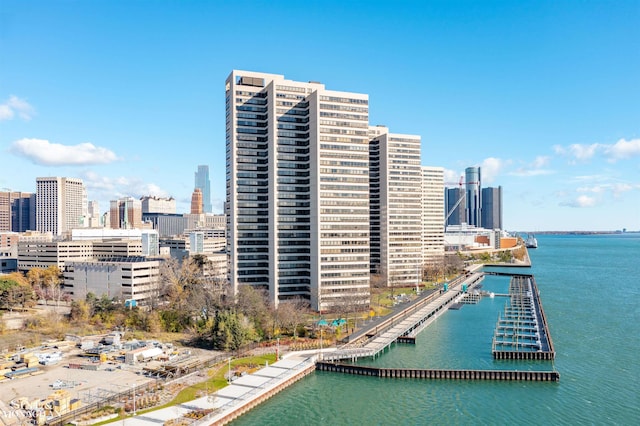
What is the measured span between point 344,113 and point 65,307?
64947 mm

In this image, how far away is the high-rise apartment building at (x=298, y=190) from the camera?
8662cm

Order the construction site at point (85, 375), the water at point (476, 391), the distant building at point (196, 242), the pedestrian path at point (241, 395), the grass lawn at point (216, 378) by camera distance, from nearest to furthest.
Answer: the pedestrian path at point (241, 395) → the construction site at point (85, 375) → the water at point (476, 391) → the grass lawn at point (216, 378) → the distant building at point (196, 242)

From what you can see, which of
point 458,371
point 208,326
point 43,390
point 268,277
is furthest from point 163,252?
point 458,371

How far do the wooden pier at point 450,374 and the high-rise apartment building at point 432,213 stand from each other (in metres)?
105

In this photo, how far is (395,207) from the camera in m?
126

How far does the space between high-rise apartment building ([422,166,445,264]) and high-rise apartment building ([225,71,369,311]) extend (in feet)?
245

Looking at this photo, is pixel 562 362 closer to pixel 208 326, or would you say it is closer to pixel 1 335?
pixel 208 326

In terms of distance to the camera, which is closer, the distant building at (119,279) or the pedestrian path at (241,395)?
the pedestrian path at (241,395)

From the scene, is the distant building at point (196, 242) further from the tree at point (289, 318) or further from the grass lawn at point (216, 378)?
the grass lawn at point (216, 378)

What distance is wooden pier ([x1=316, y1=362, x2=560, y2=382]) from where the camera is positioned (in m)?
52.5

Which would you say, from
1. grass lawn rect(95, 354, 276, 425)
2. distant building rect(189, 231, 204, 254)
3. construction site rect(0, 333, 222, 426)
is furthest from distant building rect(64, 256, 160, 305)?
distant building rect(189, 231, 204, 254)

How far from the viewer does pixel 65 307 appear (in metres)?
94.4

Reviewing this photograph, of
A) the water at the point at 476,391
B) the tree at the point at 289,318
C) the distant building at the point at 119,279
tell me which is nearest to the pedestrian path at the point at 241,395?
the water at the point at 476,391

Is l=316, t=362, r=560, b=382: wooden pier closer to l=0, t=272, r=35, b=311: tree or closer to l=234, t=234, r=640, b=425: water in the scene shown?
l=234, t=234, r=640, b=425: water
